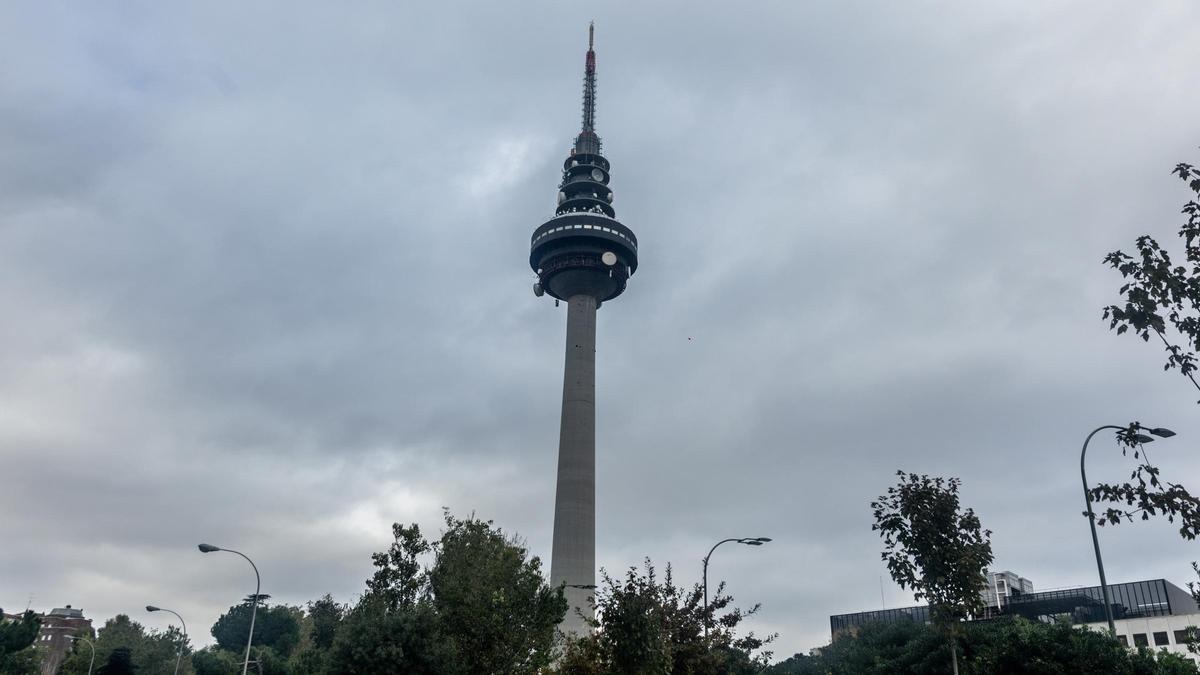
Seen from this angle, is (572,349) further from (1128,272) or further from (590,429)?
(1128,272)

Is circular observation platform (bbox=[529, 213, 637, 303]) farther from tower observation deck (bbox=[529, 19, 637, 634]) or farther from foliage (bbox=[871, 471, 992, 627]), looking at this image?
foliage (bbox=[871, 471, 992, 627])

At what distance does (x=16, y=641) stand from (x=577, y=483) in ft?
189

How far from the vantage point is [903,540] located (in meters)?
34.1

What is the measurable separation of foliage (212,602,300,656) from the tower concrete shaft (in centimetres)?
3654

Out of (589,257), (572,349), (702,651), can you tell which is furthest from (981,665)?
(589,257)

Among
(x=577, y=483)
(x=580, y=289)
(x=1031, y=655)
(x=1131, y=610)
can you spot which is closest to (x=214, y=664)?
(x=577, y=483)

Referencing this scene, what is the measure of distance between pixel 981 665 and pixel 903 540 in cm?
1269

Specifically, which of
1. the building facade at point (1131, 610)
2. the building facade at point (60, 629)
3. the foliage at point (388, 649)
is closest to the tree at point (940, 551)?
the foliage at point (388, 649)

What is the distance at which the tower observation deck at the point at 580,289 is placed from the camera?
102 m

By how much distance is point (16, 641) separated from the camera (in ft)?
213

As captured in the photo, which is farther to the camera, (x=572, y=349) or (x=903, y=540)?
(x=572, y=349)

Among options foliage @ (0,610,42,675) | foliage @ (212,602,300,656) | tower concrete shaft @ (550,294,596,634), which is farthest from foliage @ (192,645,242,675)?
tower concrete shaft @ (550,294,596,634)

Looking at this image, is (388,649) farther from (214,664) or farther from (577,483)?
(577,483)

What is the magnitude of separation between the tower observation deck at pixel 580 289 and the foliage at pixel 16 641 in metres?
51.9
